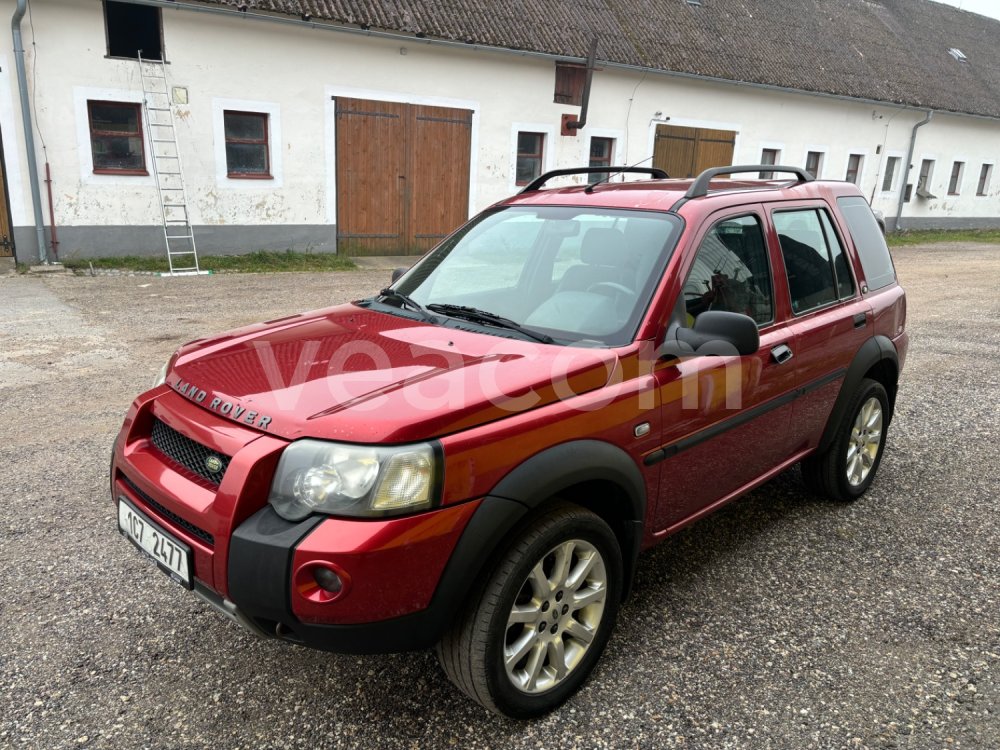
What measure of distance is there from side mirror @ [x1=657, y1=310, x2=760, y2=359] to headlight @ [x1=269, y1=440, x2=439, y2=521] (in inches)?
45.0

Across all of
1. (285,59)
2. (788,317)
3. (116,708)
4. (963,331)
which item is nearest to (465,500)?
(116,708)

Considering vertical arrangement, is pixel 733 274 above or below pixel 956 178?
below

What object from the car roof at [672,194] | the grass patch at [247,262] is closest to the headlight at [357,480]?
the car roof at [672,194]

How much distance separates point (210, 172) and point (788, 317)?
41.3 ft

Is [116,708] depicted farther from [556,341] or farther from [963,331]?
[963,331]

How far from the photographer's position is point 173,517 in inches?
97.0

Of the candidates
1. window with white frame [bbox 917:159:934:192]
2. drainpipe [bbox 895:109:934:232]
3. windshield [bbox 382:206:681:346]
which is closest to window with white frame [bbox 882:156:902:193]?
drainpipe [bbox 895:109:934:232]

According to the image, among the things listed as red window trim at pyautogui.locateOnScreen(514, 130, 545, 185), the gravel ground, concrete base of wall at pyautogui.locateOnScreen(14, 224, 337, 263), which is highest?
red window trim at pyautogui.locateOnScreen(514, 130, 545, 185)

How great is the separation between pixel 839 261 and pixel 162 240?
40.7 feet

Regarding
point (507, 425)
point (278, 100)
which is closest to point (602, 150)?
point (278, 100)

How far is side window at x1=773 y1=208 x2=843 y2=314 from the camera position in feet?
12.0

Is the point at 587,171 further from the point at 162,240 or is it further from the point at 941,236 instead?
the point at 941,236

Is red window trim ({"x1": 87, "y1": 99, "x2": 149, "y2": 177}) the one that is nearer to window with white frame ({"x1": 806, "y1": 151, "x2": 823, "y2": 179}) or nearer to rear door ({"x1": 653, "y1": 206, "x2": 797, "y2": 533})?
rear door ({"x1": 653, "y1": 206, "x2": 797, "y2": 533})

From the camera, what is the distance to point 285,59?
551 inches
